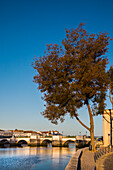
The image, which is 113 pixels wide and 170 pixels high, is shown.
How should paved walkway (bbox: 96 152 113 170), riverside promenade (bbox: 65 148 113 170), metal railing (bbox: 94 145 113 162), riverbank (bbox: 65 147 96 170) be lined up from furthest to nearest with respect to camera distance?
metal railing (bbox: 94 145 113 162), paved walkway (bbox: 96 152 113 170), riverside promenade (bbox: 65 148 113 170), riverbank (bbox: 65 147 96 170)

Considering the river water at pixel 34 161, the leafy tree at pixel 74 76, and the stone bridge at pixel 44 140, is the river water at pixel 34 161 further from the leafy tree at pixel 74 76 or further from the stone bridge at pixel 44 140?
the stone bridge at pixel 44 140

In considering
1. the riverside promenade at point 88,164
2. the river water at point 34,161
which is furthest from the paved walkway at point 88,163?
the river water at point 34,161

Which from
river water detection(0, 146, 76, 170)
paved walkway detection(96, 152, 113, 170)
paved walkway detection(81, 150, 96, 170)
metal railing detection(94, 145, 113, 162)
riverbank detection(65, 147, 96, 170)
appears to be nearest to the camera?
riverbank detection(65, 147, 96, 170)

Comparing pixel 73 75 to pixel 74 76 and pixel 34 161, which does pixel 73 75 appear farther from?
pixel 34 161

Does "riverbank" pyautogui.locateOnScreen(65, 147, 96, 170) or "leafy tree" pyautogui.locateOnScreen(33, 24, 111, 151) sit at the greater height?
"leafy tree" pyautogui.locateOnScreen(33, 24, 111, 151)

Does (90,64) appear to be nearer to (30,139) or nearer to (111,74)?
(111,74)

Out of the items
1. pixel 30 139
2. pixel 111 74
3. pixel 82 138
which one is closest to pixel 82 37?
pixel 111 74

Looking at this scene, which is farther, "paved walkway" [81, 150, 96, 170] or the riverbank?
"paved walkway" [81, 150, 96, 170]

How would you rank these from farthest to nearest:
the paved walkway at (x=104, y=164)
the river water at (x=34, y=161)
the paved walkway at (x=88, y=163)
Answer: the river water at (x=34, y=161)
the paved walkway at (x=88, y=163)
the paved walkway at (x=104, y=164)

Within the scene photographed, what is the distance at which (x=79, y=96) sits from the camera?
→ 2459 cm

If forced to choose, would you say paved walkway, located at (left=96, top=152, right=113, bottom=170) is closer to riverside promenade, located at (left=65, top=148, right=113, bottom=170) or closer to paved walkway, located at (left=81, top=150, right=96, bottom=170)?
riverside promenade, located at (left=65, top=148, right=113, bottom=170)

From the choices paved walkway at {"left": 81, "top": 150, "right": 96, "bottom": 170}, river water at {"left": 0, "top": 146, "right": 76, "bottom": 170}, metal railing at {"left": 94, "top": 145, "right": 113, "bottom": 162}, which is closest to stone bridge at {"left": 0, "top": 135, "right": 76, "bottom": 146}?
river water at {"left": 0, "top": 146, "right": 76, "bottom": 170}

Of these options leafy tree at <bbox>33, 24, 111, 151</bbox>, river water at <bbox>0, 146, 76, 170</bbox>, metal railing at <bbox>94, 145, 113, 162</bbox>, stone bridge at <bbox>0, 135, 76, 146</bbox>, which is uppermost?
leafy tree at <bbox>33, 24, 111, 151</bbox>

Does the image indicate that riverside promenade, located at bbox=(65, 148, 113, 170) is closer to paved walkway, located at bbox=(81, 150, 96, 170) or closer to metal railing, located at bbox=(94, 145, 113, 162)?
paved walkway, located at bbox=(81, 150, 96, 170)
